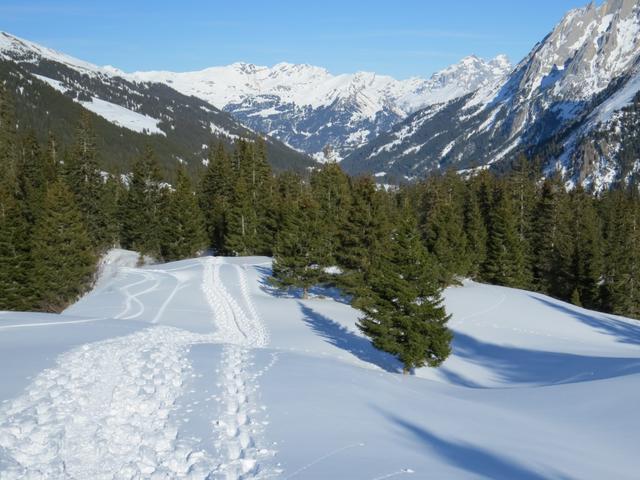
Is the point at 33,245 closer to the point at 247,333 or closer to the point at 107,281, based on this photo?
the point at 107,281

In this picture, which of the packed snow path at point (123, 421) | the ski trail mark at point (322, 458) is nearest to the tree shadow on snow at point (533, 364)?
the packed snow path at point (123, 421)

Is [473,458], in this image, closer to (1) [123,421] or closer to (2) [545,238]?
(1) [123,421]

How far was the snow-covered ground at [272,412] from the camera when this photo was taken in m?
8.90

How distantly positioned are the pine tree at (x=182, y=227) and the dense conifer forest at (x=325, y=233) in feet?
0.49

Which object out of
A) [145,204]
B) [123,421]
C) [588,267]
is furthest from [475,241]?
[123,421]

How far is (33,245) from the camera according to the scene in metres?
37.2

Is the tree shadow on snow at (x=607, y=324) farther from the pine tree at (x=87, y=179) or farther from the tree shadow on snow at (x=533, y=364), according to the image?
the pine tree at (x=87, y=179)

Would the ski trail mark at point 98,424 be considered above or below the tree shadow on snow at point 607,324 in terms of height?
below

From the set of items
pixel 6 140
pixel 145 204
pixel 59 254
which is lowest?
pixel 59 254

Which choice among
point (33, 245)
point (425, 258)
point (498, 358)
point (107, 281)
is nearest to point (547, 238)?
point (498, 358)

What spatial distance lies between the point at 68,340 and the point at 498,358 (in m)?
23.7

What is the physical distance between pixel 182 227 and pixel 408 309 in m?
36.8

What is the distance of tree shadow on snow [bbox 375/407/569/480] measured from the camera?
9.48m

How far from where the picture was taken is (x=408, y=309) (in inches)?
904
